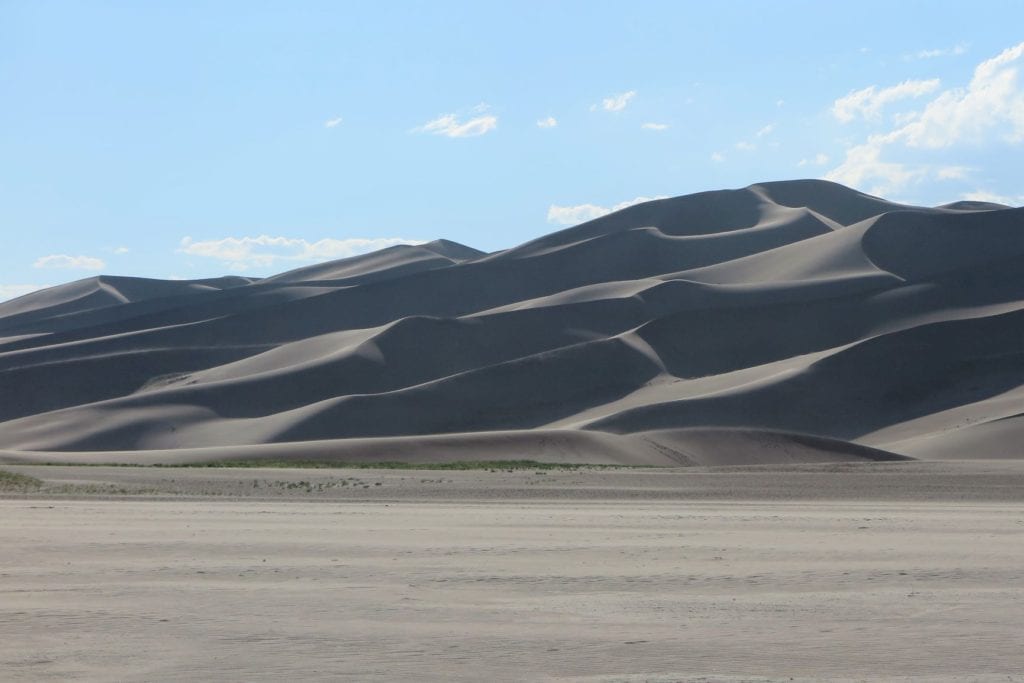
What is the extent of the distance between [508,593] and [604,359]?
59.2m

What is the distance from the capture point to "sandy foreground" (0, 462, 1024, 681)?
805cm

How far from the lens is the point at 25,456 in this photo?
128 ft

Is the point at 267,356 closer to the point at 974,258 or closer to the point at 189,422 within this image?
the point at 189,422

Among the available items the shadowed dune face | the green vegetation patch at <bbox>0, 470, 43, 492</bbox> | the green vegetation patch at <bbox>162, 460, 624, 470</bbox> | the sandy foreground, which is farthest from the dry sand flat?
the shadowed dune face

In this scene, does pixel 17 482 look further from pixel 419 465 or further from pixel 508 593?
pixel 508 593

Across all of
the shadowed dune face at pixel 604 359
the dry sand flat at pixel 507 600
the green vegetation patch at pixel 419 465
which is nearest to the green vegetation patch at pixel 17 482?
the green vegetation patch at pixel 419 465

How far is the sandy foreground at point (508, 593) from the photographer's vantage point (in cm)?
805

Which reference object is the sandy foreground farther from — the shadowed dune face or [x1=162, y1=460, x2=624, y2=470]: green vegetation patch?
the shadowed dune face

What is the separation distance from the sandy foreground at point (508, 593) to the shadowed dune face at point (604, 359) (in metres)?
19.7

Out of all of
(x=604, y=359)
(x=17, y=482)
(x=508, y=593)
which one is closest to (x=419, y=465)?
(x=17, y=482)

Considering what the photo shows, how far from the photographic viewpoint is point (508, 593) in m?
10.7

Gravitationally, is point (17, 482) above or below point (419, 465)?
above

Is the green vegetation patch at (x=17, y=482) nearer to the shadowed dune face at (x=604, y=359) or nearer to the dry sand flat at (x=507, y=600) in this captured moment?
the dry sand flat at (x=507, y=600)

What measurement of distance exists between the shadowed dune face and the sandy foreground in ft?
64.6
